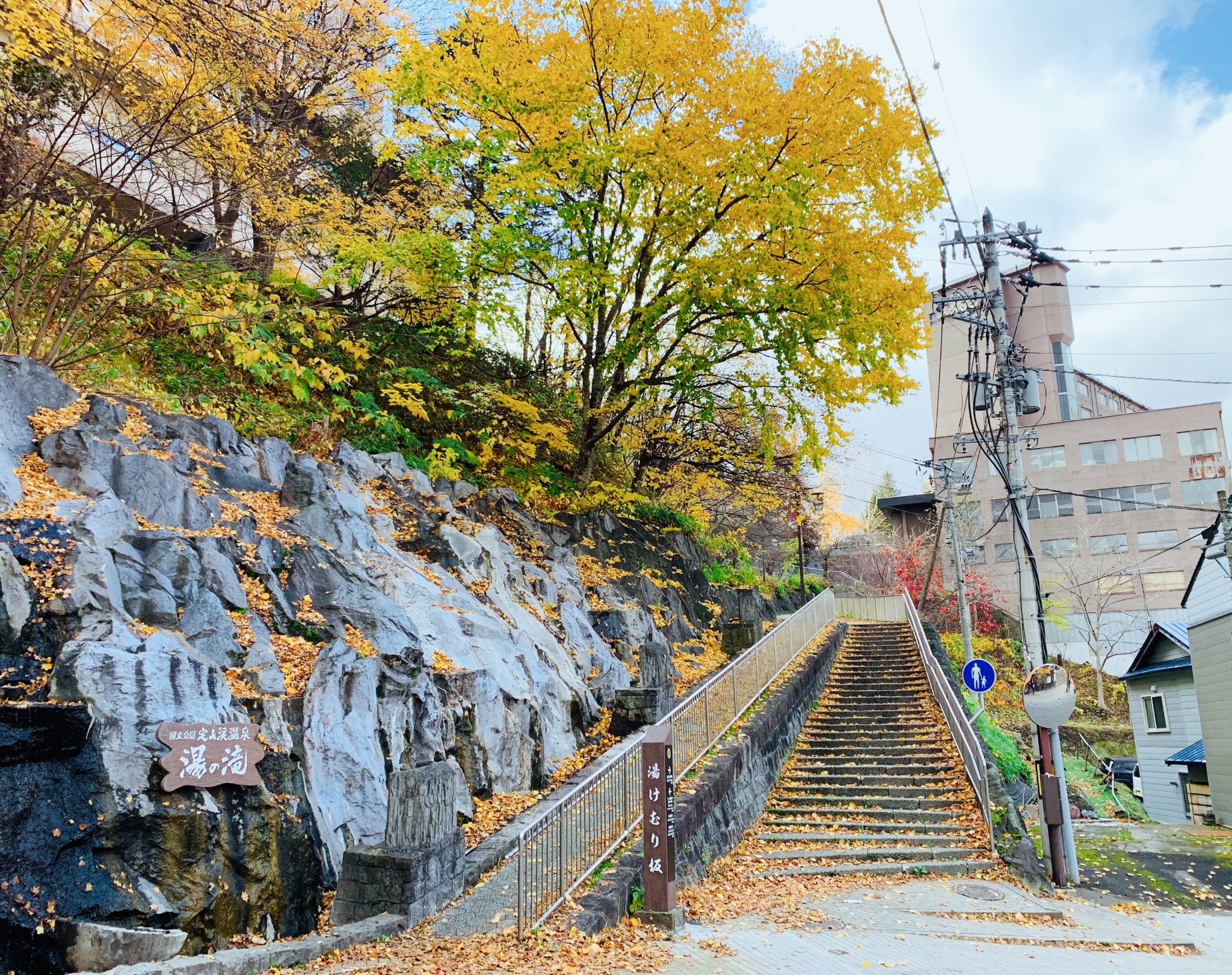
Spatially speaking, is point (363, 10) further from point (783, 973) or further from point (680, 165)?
point (783, 973)

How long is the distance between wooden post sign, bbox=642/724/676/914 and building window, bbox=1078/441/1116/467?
143 ft

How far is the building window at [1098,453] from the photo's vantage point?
139 ft

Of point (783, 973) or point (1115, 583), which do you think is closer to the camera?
point (783, 973)

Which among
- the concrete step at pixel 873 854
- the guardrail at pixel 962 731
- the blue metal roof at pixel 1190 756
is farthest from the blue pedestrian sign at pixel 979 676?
the blue metal roof at pixel 1190 756

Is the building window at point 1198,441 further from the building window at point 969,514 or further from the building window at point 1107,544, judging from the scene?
the building window at point 969,514

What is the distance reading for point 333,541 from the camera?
32.7 ft

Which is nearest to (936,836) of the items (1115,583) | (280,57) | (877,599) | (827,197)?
(827,197)

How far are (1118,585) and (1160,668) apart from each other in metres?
19.1

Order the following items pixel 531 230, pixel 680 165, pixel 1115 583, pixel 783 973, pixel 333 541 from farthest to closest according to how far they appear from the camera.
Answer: pixel 1115 583, pixel 531 230, pixel 680 165, pixel 333 541, pixel 783 973

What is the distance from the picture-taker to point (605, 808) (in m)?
8.02

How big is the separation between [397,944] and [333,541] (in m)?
5.39

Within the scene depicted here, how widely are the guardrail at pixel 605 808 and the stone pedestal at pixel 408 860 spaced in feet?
2.44

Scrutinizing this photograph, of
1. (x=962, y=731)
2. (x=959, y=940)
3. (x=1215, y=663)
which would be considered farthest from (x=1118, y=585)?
(x=959, y=940)

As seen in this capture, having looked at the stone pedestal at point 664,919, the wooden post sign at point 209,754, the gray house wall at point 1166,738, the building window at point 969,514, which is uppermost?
the building window at point 969,514
